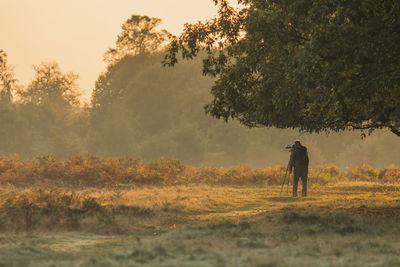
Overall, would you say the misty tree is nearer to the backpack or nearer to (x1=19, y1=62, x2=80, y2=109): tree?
(x1=19, y1=62, x2=80, y2=109): tree

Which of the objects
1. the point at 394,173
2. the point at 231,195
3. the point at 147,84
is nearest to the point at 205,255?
the point at 231,195

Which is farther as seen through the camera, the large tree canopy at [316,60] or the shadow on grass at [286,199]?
the shadow on grass at [286,199]

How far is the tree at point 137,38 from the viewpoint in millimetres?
75213

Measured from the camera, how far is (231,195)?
22.6 metres

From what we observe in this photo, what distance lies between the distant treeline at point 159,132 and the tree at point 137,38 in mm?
1054

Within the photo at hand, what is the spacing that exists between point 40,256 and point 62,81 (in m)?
83.2

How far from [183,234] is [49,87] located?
81.6 m

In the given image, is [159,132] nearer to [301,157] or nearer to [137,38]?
[137,38]

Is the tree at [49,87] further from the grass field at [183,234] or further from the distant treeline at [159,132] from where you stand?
the grass field at [183,234]

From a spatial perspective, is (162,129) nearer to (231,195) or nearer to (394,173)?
(394,173)

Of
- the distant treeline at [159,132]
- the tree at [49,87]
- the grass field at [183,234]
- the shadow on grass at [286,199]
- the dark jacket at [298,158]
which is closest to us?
the grass field at [183,234]

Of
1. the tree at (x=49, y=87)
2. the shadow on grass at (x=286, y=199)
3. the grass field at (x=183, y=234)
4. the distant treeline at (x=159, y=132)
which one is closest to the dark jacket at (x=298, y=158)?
the shadow on grass at (x=286, y=199)

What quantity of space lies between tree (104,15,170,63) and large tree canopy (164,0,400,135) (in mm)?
59561

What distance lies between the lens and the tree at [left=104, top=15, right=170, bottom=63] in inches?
2961
